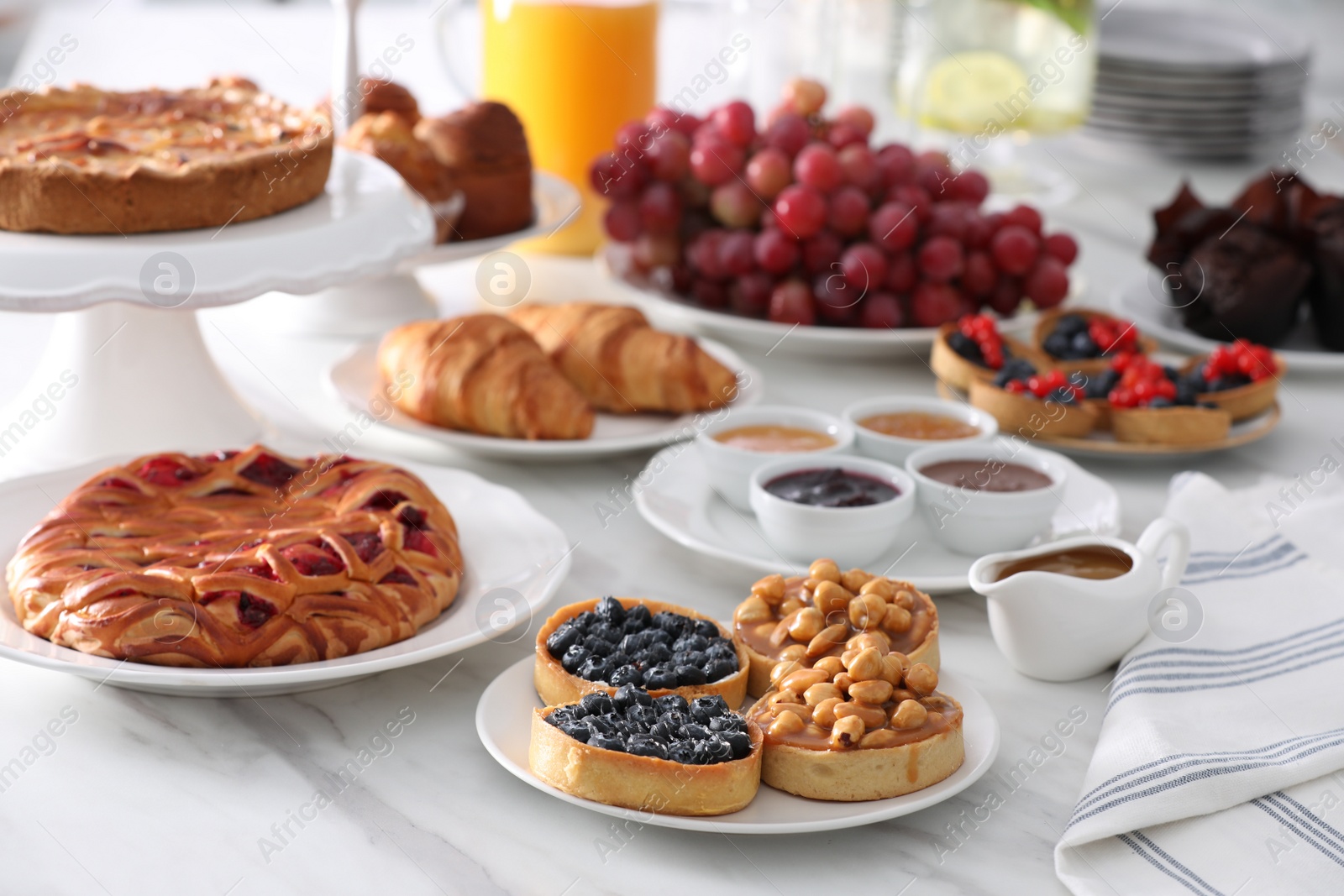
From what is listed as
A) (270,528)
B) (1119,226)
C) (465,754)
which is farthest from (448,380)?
(1119,226)

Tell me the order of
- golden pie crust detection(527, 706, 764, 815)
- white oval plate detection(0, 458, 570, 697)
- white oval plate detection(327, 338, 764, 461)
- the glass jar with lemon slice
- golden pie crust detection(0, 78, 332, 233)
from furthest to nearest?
the glass jar with lemon slice < white oval plate detection(327, 338, 764, 461) < golden pie crust detection(0, 78, 332, 233) < white oval plate detection(0, 458, 570, 697) < golden pie crust detection(527, 706, 764, 815)

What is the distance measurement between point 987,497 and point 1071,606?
19 centimetres

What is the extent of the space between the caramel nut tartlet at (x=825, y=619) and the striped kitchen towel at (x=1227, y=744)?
15 centimetres

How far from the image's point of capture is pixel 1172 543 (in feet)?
3.68

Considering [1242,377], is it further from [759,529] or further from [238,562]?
[238,562]

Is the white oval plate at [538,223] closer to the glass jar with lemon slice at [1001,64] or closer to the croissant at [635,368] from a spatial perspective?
the croissant at [635,368]

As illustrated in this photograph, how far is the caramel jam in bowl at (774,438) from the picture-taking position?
1353 millimetres

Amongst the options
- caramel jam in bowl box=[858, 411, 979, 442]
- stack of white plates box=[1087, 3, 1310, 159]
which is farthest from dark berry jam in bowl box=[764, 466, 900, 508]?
stack of white plates box=[1087, 3, 1310, 159]

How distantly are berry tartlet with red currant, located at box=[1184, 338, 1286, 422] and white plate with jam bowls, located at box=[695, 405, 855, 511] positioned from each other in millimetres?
446

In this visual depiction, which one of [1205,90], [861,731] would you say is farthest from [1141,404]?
[1205,90]

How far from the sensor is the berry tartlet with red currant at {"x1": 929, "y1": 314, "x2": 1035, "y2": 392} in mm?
1570

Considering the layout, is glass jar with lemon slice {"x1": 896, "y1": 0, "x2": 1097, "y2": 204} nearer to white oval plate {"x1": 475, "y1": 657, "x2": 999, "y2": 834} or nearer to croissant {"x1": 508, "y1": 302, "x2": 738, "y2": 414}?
croissant {"x1": 508, "y1": 302, "x2": 738, "y2": 414}

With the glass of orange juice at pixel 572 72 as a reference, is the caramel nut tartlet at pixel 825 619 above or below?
below

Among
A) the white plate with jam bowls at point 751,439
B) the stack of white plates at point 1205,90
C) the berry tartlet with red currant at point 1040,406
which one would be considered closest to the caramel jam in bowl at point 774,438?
the white plate with jam bowls at point 751,439
